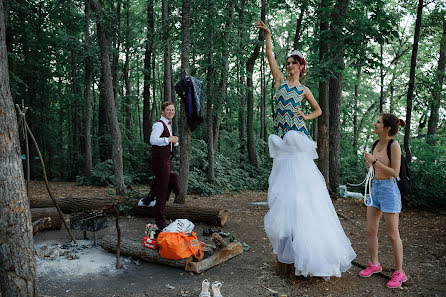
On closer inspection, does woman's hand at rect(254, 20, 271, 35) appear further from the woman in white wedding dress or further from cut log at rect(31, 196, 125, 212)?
cut log at rect(31, 196, 125, 212)

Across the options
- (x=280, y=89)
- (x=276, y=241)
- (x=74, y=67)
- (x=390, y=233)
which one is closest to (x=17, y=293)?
(x=276, y=241)

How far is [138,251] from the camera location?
482cm

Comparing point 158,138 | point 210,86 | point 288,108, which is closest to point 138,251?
→ point 158,138

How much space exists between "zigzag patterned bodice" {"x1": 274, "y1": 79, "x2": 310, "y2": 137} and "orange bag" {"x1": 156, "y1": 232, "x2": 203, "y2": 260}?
1.97m

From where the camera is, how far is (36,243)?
18.5 ft

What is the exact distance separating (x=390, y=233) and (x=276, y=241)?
1392 millimetres

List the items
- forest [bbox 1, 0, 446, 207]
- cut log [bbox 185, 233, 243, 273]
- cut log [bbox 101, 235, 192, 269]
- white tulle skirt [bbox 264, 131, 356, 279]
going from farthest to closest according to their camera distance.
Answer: forest [bbox 1, 0, 446, 207], cut log [bbox 101, 235, 192, 269], cut log [bbox 185, 233, 243, 273], white tulle skirt [bbox 264, 131, 356, 279]

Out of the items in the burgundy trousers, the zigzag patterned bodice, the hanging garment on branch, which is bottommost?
the burgundy trousers

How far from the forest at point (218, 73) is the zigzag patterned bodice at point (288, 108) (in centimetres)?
334

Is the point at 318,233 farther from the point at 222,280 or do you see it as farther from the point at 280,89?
the point at 280,89

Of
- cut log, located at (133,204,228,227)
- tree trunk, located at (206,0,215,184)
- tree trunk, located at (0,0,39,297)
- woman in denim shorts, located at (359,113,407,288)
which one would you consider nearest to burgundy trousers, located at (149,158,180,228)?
cut log, located at (133,204,228,227)

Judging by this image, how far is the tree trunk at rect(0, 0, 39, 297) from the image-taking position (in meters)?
2.73

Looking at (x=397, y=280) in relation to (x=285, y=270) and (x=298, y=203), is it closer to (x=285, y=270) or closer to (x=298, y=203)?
(x=285, y=270)

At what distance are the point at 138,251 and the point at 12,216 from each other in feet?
7.69
